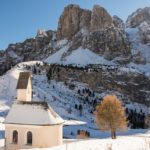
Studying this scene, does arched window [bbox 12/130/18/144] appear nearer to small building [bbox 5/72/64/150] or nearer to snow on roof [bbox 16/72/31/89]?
small building [bbox 5/72/64/150]

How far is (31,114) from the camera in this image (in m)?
39.4

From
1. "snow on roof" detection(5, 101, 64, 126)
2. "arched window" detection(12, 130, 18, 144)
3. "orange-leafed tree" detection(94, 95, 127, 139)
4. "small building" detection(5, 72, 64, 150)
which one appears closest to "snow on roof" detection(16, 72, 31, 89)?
"small building" detection(5, 72, 64, 150)

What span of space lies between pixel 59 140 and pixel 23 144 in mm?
3877

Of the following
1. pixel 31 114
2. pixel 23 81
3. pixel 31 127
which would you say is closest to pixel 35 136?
pixel 31 127

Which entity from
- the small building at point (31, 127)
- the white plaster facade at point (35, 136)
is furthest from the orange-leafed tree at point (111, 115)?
the white plaster facade at point (35, 136)

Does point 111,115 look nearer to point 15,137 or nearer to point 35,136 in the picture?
point 15,137

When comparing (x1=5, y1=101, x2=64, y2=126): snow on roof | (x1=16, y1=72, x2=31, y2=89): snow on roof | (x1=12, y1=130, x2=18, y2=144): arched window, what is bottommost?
(x1=12, y1=130, x2=18, y2=144): arched window

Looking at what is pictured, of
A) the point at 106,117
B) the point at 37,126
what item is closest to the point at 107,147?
the point at 37,126

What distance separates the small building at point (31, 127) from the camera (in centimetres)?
3866

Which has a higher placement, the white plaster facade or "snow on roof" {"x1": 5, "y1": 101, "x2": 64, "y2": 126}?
"snow on roof" {"x1": 5, "y1": 101, "x2": 64, "y2": 126}

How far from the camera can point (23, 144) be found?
38.9m

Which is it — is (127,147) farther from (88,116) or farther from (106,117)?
(88,116)

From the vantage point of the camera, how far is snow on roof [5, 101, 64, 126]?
39.0 meters

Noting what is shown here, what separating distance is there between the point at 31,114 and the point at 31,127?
56.7 inches
